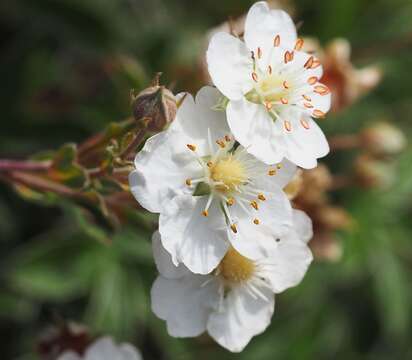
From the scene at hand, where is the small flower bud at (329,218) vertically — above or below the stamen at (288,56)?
below

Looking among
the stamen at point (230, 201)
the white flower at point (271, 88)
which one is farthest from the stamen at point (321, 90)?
the stamen at point (230, 201)

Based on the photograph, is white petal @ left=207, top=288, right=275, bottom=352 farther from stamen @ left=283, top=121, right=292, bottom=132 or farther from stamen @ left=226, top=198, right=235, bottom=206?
stamen @ left=283, top=121, right=292, bottom=132

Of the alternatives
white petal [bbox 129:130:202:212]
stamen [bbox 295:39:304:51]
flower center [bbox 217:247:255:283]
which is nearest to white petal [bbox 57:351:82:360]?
flower center [bbox 217:247:255:283]

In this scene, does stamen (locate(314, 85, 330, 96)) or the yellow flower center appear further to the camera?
stamen (locate(314, 85, 330, 96))

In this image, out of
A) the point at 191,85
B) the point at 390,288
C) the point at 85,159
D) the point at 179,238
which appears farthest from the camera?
the point at 390,288

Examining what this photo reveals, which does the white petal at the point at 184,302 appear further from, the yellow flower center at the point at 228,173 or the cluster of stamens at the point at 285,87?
the cluster of stamens at the point at 285,87

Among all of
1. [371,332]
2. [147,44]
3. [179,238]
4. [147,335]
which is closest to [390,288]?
[371,332]

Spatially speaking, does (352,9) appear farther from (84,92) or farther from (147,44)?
(84,92)

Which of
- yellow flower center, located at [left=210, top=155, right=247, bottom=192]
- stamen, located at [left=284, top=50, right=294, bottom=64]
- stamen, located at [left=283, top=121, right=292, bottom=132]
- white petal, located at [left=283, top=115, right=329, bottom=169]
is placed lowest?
yellow flower center, located at [left=210, top=155, right=247, bottom=192]
